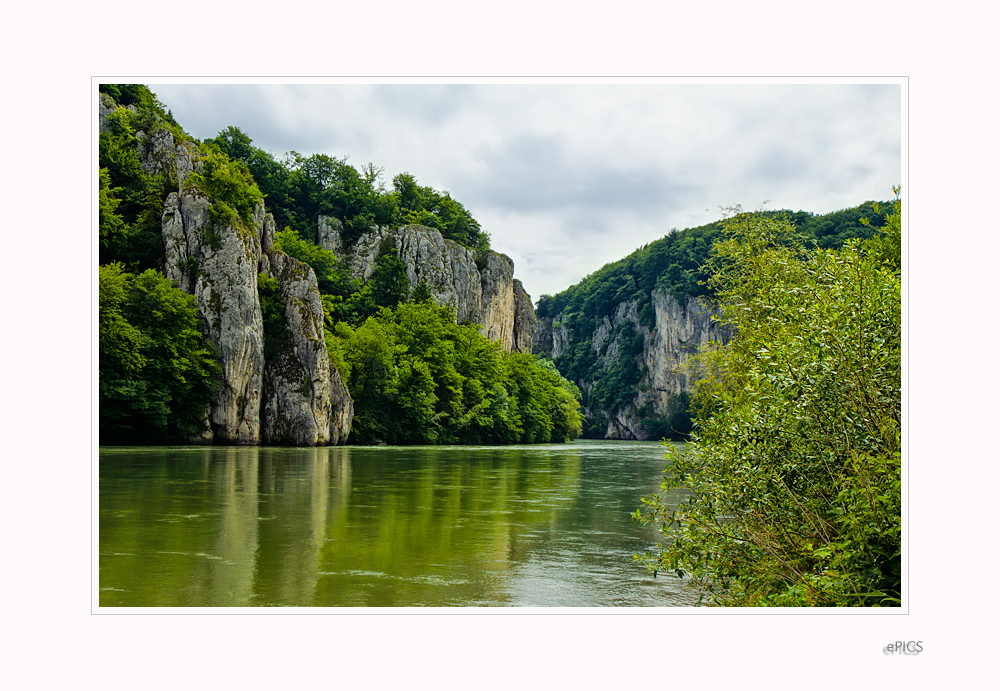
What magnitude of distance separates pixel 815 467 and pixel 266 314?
4200 centimetres

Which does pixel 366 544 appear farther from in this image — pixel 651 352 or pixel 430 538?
pixel 651 352

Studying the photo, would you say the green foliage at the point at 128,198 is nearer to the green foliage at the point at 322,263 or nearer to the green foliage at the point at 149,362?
the green foliage at the point at 149,362

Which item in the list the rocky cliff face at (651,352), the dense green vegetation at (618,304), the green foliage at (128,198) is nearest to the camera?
the green foliage at (128,198)

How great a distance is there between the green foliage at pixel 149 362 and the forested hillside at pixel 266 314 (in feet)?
0.26

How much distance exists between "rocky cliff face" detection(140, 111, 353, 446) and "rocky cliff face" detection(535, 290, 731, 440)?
7940cm

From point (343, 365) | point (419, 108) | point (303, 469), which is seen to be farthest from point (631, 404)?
point (419, 108)

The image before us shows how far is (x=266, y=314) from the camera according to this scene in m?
44.1

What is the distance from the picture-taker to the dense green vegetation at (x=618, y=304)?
383ft

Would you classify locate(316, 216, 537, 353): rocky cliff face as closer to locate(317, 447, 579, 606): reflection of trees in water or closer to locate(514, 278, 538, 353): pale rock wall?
locate(514, 278, 538, 353): pale rock wall

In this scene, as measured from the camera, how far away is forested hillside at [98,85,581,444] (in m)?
34.8

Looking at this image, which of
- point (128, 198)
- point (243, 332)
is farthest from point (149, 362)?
point (128, 198)

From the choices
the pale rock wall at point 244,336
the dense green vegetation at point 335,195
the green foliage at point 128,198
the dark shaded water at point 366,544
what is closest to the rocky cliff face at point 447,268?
the dense green vegetation at point 335,195
